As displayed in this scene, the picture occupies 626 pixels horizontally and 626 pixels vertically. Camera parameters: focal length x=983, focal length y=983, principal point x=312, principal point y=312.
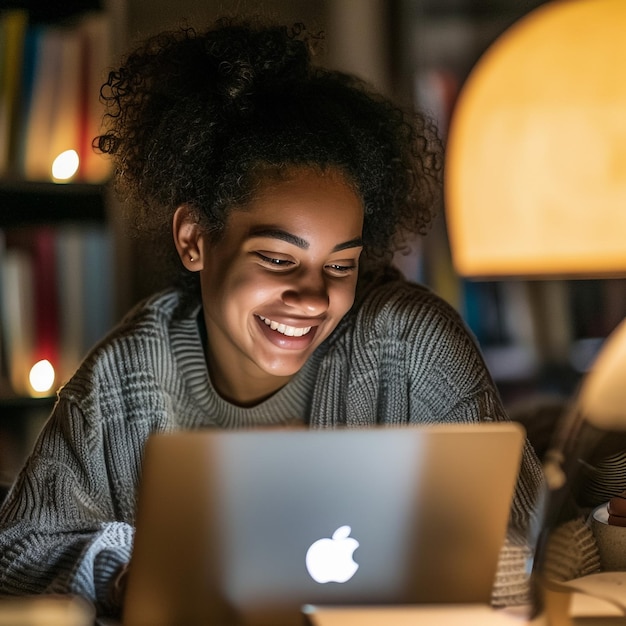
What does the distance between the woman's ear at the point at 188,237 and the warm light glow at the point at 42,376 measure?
1.98 ft

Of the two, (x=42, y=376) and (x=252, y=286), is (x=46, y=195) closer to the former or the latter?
(x=42, y=376)

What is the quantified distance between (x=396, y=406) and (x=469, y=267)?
1.73 ft

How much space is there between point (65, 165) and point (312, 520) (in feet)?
4.20

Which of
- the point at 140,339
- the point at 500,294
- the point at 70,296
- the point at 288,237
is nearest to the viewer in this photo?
the point at 288,237

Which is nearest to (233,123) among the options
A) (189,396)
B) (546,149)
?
(189,396)

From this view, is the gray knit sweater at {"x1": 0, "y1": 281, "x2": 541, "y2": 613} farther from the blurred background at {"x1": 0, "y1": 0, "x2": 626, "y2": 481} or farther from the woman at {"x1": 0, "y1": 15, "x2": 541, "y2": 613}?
the blurred background at {"x1": 0, "y1": 0, "x2": 626, "y2": 481}

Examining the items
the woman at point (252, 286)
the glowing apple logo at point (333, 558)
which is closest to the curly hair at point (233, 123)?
the woman at point (252, 286)

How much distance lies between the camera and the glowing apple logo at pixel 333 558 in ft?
2.96

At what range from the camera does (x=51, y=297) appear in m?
1.99

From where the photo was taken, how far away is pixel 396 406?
150cm

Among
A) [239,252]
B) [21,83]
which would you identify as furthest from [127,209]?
[21,83]

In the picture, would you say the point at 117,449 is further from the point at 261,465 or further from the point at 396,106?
the point at 396,106

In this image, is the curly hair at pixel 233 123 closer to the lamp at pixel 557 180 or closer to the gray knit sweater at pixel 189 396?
the gray knit sweater at pixel 189 396

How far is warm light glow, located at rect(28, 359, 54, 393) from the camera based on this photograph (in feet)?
6.48
